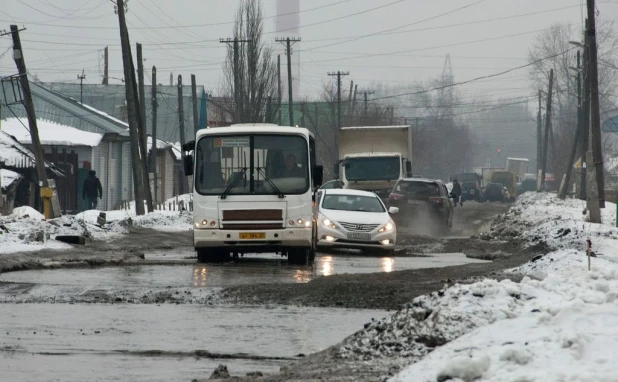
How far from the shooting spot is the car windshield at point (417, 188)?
1423 inches

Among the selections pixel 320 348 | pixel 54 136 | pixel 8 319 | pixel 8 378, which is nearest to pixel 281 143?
pixel 8 319

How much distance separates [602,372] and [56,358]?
467cm

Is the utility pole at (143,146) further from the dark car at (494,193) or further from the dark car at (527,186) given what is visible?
the dark car at (527,186)

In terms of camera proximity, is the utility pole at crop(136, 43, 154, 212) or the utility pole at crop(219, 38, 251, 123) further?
the utility pole at crop(219, 38, 251, 123)

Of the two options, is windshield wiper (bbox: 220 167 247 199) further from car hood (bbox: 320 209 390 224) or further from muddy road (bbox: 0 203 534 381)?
car hood (bbox: 320 209 390 224)

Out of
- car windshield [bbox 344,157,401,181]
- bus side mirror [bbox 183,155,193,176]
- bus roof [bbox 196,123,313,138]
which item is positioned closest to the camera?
bus side mirror [bbox 183,155,193,176]

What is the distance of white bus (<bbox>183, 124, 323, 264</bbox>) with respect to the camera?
20938mm

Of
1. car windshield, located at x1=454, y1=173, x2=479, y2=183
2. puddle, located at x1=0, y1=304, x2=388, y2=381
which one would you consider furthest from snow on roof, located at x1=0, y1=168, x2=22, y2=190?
car windshield, located at x1=454, y1=173, x2=479, y2=183

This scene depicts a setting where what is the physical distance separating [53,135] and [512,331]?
162 ft

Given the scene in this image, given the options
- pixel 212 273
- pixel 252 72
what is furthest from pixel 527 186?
pixel 212 273

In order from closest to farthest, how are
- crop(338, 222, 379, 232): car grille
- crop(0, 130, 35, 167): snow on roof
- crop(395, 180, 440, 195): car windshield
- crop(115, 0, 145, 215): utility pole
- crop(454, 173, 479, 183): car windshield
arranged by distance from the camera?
crop(338, 222, 379, 232): car grille
crop(395, 180, 440, 195): car windshield
crop(115, 0, 145, 215): utility pole
crop(0, 130, 35, 167): snow on roof
crop(454, 173, 479, 183): car windshield

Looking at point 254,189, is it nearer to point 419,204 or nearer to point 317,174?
point 317,174

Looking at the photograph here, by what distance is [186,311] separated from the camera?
12.8 metres

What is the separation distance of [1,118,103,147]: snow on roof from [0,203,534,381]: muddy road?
103 feet
